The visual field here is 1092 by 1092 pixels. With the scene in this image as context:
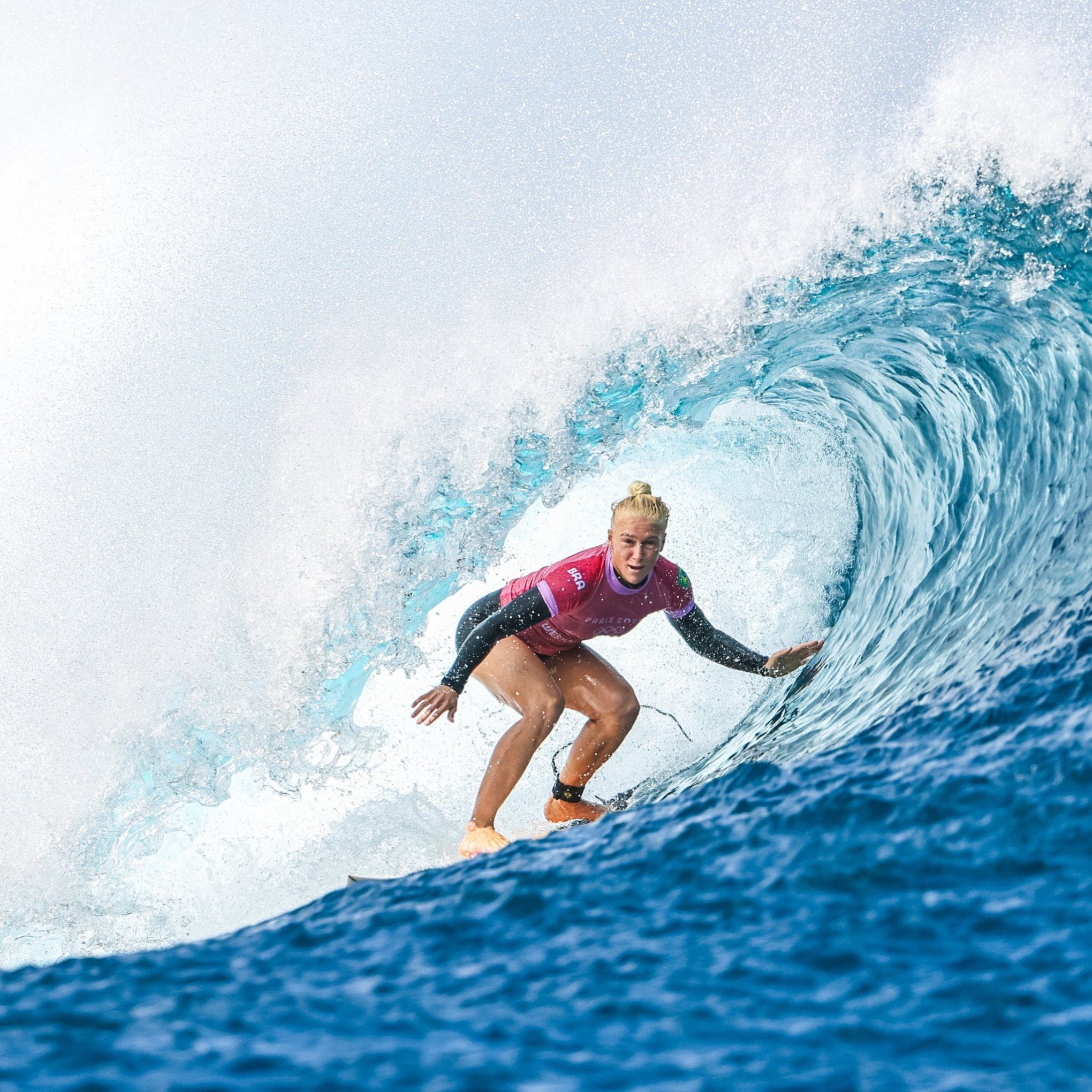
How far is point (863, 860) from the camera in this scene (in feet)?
6.81

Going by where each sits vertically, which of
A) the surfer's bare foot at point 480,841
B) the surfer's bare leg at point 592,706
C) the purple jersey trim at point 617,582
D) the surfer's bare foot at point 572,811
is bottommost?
the surfer's bare foot at point 572,811

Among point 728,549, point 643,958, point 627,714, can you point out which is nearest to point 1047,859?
point 643,958

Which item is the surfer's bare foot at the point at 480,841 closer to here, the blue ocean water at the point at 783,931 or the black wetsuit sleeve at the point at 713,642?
the blue ocean water at the point at 783,931

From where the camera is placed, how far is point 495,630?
355 centimetres

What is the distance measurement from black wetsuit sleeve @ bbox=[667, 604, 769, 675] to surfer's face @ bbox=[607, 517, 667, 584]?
444 mm

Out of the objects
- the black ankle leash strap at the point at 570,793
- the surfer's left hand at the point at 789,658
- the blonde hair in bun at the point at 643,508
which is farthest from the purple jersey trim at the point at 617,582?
the black ankle leash strap at the point at 570,793

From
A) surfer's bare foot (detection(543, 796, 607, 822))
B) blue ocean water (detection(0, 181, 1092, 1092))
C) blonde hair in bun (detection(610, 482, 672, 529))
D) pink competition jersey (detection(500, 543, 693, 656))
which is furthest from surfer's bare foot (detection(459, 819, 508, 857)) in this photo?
blonde hair in bun (detection(610, 482, 672, 529))

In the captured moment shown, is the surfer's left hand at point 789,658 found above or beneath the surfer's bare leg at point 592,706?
beneath

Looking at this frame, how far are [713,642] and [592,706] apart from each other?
20.6 inches

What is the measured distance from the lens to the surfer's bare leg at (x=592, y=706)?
395 centimetres

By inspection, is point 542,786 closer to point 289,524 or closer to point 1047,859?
point 289,524

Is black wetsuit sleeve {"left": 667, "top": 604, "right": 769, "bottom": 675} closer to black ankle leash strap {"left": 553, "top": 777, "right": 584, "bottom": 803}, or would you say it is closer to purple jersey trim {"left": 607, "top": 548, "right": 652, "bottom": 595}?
purple jersey trim {"left": 607, "top": 548, "right": 652, "bottom": 595}

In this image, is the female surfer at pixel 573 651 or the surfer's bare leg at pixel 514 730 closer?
the female surfer at pixel 573 651

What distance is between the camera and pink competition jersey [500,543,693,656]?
3.68 m
